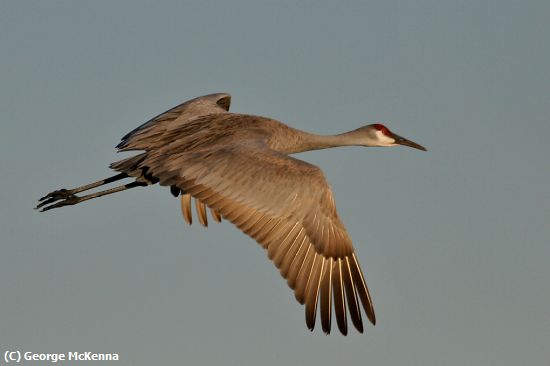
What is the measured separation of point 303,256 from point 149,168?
2.58 metres

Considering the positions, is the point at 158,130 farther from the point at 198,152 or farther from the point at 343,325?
the point at 343,325

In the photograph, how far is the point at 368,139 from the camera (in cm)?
1864

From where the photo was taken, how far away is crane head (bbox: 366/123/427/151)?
18641 millimetres

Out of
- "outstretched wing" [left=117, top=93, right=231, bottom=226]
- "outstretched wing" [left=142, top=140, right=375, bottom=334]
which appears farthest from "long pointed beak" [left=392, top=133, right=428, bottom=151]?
"outstretched wing" [left=142, top=140, right=375, bottom=334]

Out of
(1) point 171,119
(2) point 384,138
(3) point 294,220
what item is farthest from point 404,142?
(3) point 294,220

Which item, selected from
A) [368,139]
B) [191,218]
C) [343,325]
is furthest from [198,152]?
[368,139]

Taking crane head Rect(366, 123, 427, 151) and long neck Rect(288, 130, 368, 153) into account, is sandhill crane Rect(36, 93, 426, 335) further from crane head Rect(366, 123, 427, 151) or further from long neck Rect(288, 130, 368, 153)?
crane head Rect(366, 123, 427, 151)

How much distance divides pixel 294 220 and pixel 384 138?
4.96m

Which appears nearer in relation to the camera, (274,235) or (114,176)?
(274,235)

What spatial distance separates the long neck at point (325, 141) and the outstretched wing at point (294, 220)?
99.9 inches

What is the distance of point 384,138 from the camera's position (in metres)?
18.7

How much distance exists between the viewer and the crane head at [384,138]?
18641 millimetres

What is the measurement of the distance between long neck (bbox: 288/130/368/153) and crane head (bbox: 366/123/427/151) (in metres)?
0.15

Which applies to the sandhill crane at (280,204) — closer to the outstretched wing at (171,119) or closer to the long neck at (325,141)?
the outstretched wing at (171,119)
